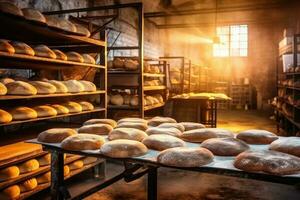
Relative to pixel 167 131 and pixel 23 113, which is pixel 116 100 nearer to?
pixel 23 113

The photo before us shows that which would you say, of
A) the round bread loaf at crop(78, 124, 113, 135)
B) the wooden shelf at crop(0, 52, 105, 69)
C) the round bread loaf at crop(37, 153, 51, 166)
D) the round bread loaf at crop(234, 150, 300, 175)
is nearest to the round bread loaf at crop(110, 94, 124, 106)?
the wooden shelf at crop(0, 52, 105, 69)

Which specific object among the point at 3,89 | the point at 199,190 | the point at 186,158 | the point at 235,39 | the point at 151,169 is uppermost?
the point at 235,39

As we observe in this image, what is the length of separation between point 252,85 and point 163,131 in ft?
41.8

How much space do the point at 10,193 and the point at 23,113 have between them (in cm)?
74

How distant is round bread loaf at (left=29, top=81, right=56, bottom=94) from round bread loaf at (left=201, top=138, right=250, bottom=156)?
190cm

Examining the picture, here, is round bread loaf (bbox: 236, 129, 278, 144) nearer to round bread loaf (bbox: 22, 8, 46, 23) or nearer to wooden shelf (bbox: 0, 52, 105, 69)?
wooden shelf (bbox: 0, 52, 105, 69)

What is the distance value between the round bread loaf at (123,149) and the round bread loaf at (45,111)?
156 centimetres

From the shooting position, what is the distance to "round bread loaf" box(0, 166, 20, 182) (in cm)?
244

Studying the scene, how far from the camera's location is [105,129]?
2.24 meters

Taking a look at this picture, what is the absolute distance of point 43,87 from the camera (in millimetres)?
3055

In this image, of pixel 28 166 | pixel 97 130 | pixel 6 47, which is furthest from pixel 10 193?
pixel 6 47

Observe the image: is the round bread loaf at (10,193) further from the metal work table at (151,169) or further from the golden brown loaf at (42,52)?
the golden brown loaf at (42,52)

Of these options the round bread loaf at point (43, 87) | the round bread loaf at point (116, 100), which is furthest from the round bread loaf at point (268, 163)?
the round bread loaf at point (116, 100)

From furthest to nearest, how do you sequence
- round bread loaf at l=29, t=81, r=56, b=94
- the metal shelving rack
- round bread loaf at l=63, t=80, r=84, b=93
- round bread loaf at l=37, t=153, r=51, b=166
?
the metal shelving rack < round bread loaf at l=63, t=80, r=84, b=93 < round bread loaf at l=29, t=81, r=56, b=94 < round bread loaf at l=37, t=153, r=51, b=166
